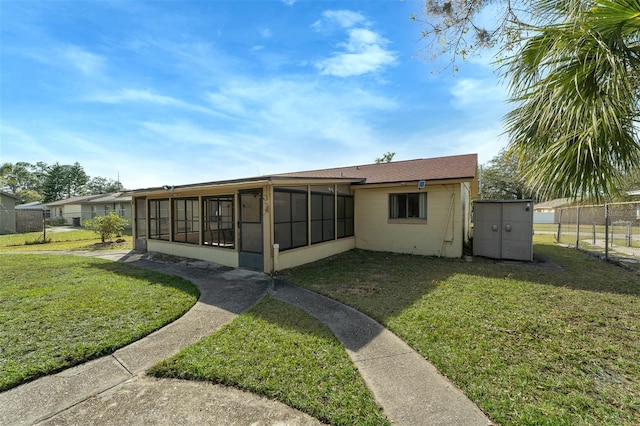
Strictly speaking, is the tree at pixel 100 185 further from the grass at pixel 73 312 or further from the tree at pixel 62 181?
the grass at pixel 73 312

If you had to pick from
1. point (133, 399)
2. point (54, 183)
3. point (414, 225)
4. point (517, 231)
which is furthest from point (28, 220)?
point (54, 183)

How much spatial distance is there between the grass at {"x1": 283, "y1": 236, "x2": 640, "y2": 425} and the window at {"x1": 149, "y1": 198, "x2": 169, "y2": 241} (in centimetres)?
631

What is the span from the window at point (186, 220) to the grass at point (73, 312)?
2.25 metres

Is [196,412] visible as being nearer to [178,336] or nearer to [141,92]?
[178,336]

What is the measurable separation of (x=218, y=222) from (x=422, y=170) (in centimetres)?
784

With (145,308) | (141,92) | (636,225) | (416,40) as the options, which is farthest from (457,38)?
(636,225)

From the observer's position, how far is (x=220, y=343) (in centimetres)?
353

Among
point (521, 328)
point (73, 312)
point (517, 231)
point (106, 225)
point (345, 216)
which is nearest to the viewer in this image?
point (521, 328)

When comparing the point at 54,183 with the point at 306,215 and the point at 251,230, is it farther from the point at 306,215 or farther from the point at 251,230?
the point at 306,215

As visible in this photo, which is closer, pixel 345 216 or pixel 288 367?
pixel 288 367

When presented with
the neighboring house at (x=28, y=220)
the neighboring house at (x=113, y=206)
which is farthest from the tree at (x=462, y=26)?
the neighboring house at (x=113, y=206)

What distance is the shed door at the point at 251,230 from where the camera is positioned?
7605 millimetres

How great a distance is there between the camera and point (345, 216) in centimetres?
1066

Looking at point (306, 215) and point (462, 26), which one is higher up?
point (462, 26)
